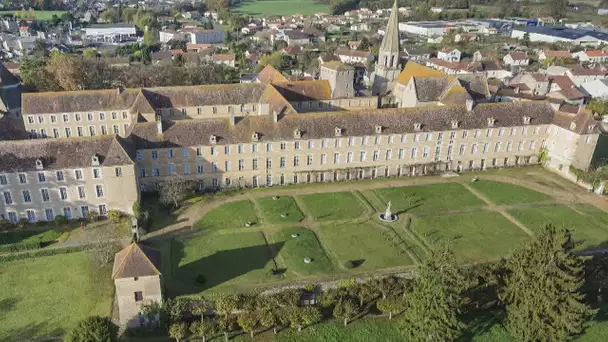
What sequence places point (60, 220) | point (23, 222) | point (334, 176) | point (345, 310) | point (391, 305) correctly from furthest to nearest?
point (334, 176) < point (60, 220) < point (23, 222) < point (391, 305) < point (345, 310)

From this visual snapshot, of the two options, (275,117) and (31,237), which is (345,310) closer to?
(275,117)

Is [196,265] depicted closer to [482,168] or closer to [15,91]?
[482,168]

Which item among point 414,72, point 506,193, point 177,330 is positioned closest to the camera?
point 177,330

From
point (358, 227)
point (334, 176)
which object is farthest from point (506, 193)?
point (334, 176)

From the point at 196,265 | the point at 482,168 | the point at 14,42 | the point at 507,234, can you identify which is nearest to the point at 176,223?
the point at 196,265

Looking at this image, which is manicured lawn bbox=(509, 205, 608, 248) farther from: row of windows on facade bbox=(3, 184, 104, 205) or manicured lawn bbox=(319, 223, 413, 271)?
row of windows on facade bbox=(3, 184, 104, 205)

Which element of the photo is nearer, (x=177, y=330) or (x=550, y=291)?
(x=550, y=291)

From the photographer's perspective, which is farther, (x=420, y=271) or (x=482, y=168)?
(x=482, y=168)

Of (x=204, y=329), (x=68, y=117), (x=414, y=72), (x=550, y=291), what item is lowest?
(x=204, y=329)

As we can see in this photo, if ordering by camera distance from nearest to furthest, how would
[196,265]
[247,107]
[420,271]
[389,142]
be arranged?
1. [420,271]
2. [196,265]
3. [389,142]
4. [247,107]
